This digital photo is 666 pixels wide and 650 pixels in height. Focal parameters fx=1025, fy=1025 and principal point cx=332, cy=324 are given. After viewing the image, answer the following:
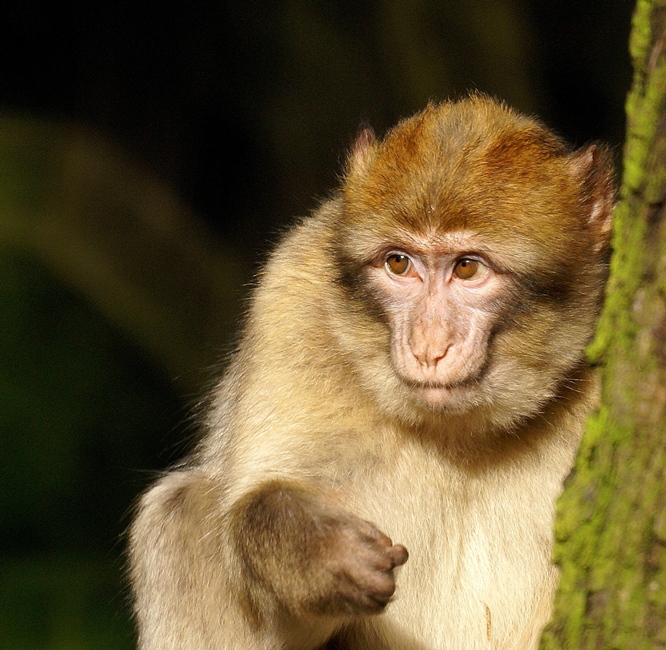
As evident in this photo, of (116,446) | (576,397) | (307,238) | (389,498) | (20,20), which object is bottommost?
(116,446)

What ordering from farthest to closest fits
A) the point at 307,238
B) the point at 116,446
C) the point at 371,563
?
the point at 116,446, the point at 307,238, the point at 371,563

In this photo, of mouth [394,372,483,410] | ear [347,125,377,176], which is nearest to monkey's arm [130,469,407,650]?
mouth [394,372,483,410]

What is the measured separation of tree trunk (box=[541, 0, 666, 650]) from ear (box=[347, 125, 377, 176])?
1721 millimetres

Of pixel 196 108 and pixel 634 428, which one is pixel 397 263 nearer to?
pixel 634 428

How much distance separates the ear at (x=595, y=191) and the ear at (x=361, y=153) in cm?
73

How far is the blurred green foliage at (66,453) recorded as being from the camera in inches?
277

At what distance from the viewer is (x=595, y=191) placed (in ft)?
11.8

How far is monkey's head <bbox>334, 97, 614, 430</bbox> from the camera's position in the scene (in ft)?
11.0

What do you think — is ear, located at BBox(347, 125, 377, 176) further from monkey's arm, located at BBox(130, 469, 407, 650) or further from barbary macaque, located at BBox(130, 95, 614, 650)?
monkey's arm, located at BBox(130, 469, 407, 650)

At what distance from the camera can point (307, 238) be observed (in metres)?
4.12

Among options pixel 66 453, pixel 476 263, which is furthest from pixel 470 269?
pixel 66 453

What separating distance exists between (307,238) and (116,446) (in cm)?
441

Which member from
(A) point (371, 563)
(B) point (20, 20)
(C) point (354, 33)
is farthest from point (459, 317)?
(B) point (20, 20)

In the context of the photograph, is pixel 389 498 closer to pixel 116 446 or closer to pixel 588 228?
pixel 588 228
